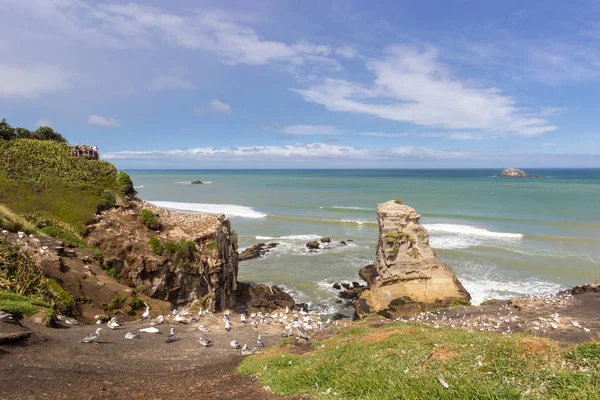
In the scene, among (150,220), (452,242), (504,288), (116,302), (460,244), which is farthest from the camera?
(452,242)

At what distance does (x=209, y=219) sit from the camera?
81.7 feet

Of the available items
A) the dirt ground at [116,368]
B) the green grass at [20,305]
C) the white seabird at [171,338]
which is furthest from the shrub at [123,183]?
the white seabird at [171,338]

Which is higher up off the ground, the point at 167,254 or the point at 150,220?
the point at 150,220

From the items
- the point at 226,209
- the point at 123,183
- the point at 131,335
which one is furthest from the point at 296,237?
the point at 131,335

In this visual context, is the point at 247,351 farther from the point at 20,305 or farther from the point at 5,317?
the point at 20,305

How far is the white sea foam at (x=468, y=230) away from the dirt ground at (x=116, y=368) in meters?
46.0

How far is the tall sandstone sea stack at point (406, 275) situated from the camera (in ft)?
83.4

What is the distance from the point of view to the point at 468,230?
2014 inches

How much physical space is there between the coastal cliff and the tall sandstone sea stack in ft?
36.9

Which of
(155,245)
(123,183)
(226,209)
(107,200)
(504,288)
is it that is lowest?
(504,288)

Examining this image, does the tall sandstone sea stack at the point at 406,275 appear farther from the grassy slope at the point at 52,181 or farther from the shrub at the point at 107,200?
the grassy slope at the point at 52,181

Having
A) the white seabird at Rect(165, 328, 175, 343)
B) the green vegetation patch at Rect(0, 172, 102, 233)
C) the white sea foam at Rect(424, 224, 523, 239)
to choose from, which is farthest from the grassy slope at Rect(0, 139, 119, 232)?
the white sea foam at Rect(424, 224, 523, 239)

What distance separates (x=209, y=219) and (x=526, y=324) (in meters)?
21.0

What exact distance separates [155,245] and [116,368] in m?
11.3
